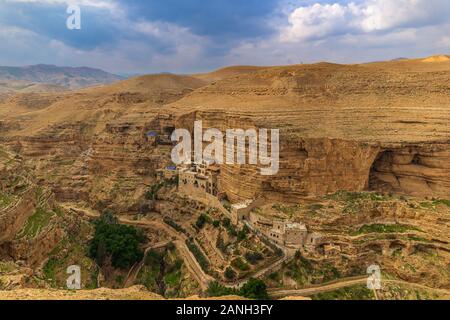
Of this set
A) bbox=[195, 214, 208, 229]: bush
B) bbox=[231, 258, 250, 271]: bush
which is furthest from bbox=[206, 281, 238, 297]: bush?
bbox=[195, 214, 208, 229]: bush

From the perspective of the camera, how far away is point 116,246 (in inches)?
1058

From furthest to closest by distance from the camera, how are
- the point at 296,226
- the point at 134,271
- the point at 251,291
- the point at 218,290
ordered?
the point at 134,271, the point at 296,226, the point at 218,290, the point at 251,291

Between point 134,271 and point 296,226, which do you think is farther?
point 134,271

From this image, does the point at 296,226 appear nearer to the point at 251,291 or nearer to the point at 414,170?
the point at 251,291

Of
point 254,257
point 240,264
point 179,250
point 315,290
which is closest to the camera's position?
point 315,290

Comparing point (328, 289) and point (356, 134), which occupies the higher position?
point (356, 134)

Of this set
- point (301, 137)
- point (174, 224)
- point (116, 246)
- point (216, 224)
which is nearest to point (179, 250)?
point (216, 224)

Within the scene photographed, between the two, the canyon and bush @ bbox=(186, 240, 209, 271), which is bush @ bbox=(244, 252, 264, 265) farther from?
bush @ bbox=(186, 240, 209, 271)

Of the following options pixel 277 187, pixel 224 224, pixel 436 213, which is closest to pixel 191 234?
pixel 224 224

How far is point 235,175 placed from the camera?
1083 inches

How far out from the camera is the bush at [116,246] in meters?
25.8

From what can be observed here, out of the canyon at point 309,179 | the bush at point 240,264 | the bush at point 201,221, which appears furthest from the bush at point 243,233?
the bush at point 201,221

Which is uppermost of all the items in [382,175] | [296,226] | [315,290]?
[382,175]

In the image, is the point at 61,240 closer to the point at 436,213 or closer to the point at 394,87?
the point at 436,213
